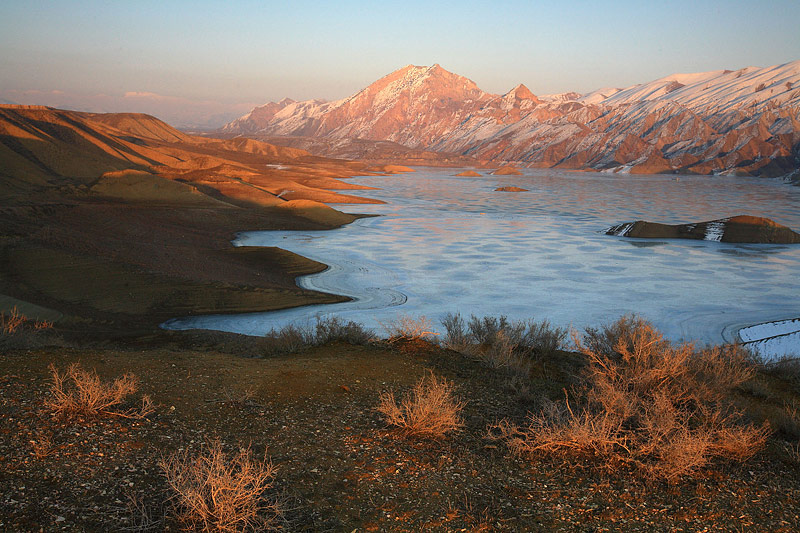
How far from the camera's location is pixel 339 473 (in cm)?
478

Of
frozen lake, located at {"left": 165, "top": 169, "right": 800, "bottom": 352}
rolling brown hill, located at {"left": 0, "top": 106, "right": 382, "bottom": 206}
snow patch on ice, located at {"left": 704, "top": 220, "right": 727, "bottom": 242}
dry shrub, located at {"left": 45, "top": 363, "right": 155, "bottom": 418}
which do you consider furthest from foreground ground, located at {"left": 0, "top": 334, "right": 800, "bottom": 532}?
rolling brown hill, located at {"left": 0, "top": 106, "right": 382, "bottom": 206}

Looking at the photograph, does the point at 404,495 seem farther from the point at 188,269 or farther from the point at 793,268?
the point at 793,268

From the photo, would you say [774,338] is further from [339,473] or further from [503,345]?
[339,473]

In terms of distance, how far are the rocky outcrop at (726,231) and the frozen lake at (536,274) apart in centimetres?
131

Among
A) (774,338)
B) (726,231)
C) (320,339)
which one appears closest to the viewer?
(320,339)

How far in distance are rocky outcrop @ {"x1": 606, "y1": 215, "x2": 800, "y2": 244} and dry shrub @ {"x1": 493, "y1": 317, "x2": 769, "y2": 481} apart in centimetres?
2814

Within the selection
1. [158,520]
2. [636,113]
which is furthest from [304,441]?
[636,113]

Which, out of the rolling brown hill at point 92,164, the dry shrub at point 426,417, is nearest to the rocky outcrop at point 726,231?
the rolling brown hill at point 92,164

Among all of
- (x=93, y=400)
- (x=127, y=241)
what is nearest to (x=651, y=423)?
(x=93, y=400)

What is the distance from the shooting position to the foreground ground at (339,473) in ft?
13.6

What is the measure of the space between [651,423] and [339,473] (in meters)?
2.81

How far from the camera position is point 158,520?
3877 mm

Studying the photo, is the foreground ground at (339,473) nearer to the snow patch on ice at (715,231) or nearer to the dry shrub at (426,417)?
the dry shrub at (426,417)

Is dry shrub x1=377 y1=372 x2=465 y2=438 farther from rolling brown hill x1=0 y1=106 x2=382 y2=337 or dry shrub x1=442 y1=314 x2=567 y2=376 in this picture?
rolling brown hill x1=0 y1=106 x2=382 y2=337
